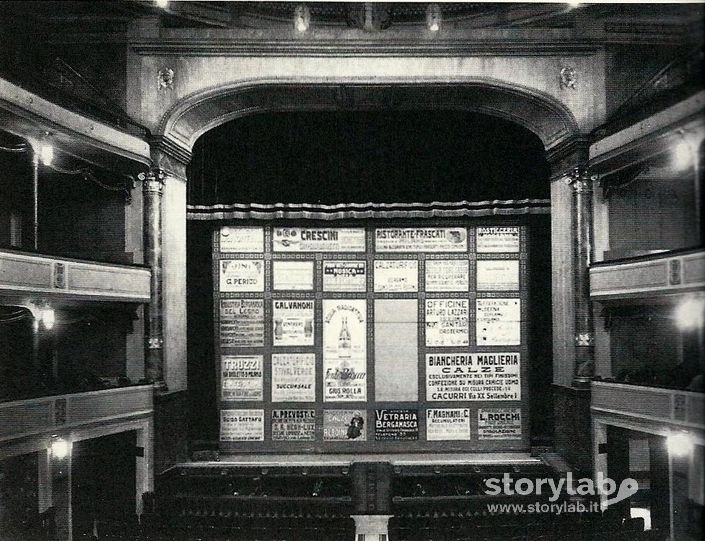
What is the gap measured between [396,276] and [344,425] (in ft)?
10.0

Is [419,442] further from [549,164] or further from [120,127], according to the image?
[120,127]

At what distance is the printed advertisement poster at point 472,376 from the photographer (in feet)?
38.9

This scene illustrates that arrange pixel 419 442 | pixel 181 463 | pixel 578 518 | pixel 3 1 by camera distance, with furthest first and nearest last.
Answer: pixel 419 442, pixel 181 463, pixel 3 1, pixel 578 518

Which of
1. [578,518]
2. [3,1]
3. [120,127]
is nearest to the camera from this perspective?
[578,518]

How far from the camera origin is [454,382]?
39.0ft

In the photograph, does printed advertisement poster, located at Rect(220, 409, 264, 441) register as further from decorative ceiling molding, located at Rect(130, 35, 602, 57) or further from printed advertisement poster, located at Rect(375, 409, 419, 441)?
decorative ceiling molding, located at Rect(130, 35, 602, 57)

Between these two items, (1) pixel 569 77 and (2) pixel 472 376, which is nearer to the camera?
(1) pixel 569 77

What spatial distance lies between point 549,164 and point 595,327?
3.07 meters

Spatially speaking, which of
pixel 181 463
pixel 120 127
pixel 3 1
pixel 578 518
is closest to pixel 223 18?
pixel 120 127

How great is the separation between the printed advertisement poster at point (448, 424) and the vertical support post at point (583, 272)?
2.58 metres

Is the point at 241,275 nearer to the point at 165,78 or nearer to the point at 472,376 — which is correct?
the point at 165,78

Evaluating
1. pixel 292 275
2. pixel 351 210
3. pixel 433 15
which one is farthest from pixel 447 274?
pixel 433 15

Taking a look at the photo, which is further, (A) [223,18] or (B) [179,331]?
(B) [179,331]

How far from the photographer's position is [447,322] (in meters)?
12.0
